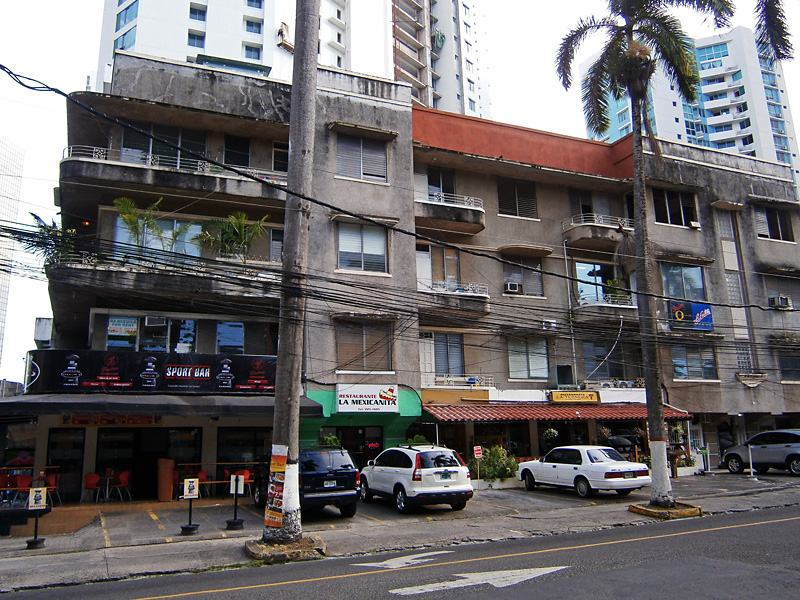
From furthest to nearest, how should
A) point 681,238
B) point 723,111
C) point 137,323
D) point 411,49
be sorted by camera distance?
point 723,111 → point 411,49 → point 681,238 → point 137,323

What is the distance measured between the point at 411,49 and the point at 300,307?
6696cm

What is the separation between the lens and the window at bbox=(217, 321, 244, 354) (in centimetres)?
2152

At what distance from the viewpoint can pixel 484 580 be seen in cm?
858

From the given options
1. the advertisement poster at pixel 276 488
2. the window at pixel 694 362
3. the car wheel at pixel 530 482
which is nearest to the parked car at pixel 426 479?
the car wheel at pixel 530 482

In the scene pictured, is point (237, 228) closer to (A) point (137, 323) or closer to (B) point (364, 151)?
(A) point (137, 323)

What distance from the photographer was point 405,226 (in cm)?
2328

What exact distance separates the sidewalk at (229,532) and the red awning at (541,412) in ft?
8.93

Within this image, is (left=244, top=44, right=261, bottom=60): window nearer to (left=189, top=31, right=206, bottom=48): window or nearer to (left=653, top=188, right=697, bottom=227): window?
(left=189, top=31, right=206, bottom=48): window

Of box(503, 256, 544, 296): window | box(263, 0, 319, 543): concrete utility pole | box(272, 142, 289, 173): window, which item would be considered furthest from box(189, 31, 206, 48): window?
box(263, 0, 319, 543): concrete utility pole

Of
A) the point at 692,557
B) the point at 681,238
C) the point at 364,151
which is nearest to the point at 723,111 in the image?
the point at 681,238

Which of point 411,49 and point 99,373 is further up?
point 411,49

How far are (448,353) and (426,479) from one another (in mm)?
8869

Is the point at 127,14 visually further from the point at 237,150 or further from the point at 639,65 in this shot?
the point at 639,65

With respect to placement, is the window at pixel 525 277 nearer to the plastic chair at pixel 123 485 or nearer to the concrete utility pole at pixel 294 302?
the concrete utility pole at pixel 294 302
